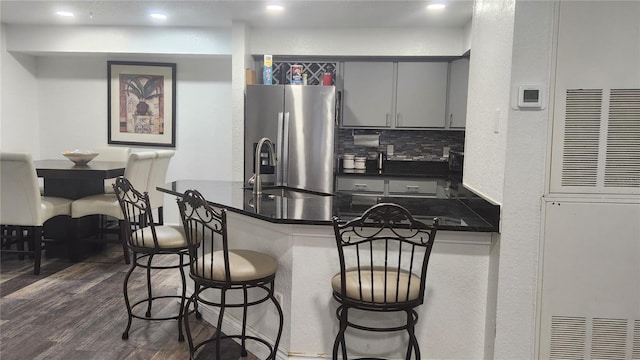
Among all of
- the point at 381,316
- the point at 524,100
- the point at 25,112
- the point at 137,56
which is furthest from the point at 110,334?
the point at 25,112

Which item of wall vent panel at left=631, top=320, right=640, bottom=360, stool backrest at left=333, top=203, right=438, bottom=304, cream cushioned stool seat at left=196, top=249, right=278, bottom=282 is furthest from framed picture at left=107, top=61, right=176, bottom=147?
wall vent panel at left=631, top=320, right=640, bottom=360

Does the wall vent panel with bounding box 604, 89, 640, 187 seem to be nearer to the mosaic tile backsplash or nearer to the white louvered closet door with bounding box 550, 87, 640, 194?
the white louvered closet door with bounding box 550, 87, 640, 194

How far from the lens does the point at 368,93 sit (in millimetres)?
5086

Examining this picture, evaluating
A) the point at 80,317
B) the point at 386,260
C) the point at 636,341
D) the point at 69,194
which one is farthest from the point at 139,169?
the point at 636,341

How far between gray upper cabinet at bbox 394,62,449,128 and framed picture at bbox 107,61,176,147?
2658mm

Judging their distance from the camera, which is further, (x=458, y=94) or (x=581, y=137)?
(x=458, y=94)

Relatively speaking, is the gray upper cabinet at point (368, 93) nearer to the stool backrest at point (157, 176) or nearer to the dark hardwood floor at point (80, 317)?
the stool backrest at point (157, 176)

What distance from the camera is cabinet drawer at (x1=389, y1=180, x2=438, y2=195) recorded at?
474 cm

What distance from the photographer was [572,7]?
79.4 inches

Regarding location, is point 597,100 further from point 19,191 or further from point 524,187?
point 19,191

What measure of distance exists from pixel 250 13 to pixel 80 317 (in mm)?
2898

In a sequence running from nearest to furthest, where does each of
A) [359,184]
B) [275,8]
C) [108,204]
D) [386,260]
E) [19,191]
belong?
[386,260] < [19,191] < [275,8] < [108,204] < [359,184]

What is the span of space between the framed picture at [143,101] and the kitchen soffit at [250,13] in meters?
0.72

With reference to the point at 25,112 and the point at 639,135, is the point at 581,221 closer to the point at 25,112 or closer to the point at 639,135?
the point at 639,135
